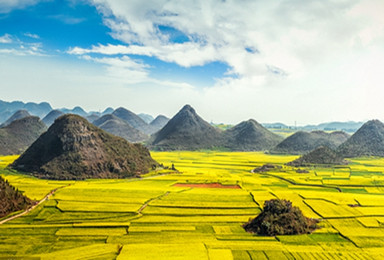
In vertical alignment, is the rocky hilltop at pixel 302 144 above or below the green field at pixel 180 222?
above

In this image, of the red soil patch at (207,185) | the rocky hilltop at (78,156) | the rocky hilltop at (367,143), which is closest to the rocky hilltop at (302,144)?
the rocky hilltop at (367,143)

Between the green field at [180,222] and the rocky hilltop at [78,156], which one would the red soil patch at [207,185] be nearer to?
the green field at [180,222]

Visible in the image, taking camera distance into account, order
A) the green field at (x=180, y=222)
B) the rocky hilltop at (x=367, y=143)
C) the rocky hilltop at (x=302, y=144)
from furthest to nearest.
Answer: the rocky hilltop at (x=302, y=144), the rocky hilltop at (x=367, y=143), the green field at (x=180, y=222)

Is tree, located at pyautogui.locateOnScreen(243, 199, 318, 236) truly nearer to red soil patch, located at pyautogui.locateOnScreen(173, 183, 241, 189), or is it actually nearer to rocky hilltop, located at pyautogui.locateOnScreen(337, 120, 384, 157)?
red soil patch, located at pyautogui.locateOnScreen(173, 183, 241, 189)

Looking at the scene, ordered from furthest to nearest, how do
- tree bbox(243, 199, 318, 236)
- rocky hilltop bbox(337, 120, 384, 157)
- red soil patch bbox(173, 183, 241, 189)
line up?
1. rocky hilltop bbox(337, 120, 384, 157)
2. red soil patch bbox(173, 183, 241, 189)
3. tree bbox(243, 199, 318, 236)

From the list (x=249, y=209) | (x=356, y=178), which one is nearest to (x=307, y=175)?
(x=356, y=178)

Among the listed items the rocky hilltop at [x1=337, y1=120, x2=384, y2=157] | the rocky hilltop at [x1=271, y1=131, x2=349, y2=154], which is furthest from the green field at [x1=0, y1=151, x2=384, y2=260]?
the rocky hilltop at [x1=271, y1=131, x2=349, y2=154]
